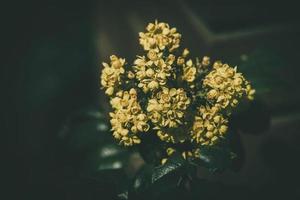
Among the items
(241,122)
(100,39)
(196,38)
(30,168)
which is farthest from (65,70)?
(241,122)

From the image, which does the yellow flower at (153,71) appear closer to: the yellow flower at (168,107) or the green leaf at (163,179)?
the yellow flower at (168,107)

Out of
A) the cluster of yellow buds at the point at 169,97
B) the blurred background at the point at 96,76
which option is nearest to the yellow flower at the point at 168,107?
the cluster of yellow buds at the point at 169,97

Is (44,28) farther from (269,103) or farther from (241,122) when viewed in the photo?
(241,122)

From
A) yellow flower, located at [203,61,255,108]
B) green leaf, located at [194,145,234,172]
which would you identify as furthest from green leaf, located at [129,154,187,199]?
yellow flower, located at [203,61,255,108]

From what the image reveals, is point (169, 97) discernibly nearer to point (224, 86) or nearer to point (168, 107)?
point (168, 107)

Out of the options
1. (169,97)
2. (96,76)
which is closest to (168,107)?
(169,97)

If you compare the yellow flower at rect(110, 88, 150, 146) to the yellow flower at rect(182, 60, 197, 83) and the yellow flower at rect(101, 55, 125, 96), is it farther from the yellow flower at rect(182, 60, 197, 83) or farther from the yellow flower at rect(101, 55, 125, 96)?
the yellow flower at rect(182, 60, 197, 83)
